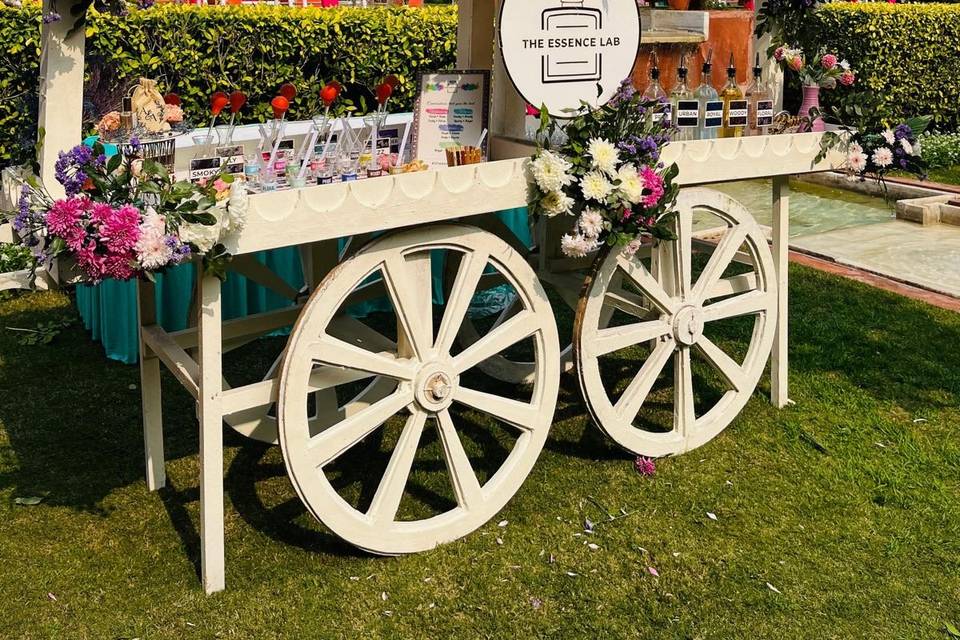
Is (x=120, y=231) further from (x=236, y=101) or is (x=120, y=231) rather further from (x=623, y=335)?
(x=623, y=335)

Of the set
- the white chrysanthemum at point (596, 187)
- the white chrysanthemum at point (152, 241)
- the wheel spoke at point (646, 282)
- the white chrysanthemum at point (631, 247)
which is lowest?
the wheel spoke at point (646, 282)

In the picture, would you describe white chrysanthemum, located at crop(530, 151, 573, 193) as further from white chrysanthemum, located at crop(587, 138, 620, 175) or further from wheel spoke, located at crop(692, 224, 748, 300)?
wheel spoke, located at crop(692, 224, 748, 300)

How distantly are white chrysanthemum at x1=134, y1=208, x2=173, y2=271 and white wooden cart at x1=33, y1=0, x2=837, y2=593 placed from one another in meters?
0.17

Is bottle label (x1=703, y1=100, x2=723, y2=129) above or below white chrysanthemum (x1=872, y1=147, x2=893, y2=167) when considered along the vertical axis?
above

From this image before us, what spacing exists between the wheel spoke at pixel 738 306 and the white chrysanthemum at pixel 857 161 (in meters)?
0.51

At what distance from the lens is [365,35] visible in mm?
7824

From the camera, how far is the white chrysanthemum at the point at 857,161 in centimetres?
342

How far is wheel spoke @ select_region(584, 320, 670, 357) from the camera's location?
3.02 m

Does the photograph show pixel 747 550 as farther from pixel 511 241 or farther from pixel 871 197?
pixel 871 197

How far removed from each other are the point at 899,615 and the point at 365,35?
6.28 meters

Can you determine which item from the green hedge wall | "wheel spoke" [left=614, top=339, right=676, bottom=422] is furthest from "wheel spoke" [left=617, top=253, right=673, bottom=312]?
the green hedge wall

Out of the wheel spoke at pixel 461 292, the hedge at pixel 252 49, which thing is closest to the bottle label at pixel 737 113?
the wheel spoke at pixel 461 292

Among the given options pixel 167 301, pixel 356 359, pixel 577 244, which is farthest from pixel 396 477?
pixel 167 301

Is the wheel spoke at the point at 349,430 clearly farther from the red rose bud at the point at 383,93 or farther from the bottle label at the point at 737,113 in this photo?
the bottle label at the point at 737,113
